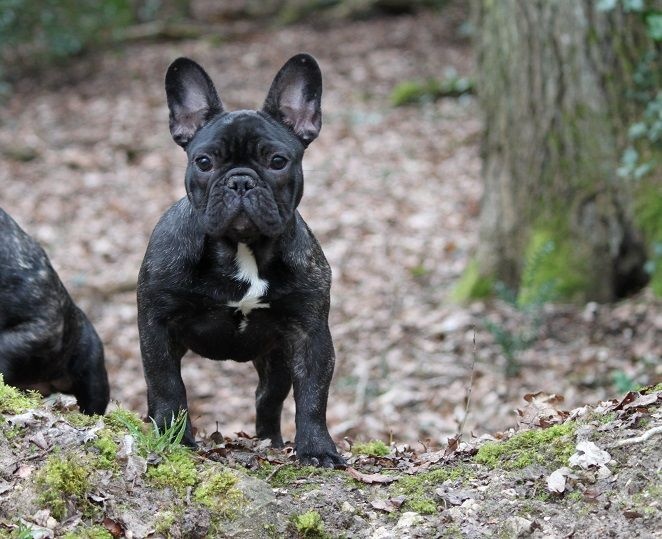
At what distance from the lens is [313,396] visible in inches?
198

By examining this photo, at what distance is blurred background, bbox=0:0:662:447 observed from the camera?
8477 mm

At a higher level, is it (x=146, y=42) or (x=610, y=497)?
(x=146, y=42)

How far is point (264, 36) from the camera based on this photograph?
22.3m

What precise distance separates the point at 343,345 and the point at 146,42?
14.5 m

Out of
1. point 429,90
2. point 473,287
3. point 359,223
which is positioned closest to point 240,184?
point 473,287

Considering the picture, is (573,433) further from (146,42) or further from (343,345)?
(146,42)

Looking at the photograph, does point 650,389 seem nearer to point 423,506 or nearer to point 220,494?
point 423,506

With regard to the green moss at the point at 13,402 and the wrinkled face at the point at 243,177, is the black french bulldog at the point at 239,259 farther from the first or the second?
the green moss at the point at 13,402

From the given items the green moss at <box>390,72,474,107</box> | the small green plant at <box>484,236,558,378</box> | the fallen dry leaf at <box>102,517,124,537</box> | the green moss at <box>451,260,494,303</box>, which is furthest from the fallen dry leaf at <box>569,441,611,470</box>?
the green moss at <box>390,72,474,107</box>

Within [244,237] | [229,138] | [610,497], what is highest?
[229,138]

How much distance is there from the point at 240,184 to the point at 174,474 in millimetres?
1401

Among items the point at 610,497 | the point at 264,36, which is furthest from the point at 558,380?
the point at 264,36

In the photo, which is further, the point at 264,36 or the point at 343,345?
the point at 264,36

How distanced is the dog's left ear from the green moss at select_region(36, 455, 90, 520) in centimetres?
212
